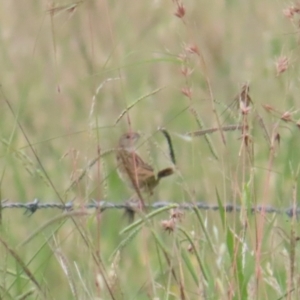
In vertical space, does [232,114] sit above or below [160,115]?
above

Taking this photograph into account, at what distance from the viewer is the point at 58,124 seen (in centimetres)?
455

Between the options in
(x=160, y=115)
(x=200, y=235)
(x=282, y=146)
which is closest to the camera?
(x=200, y=235)

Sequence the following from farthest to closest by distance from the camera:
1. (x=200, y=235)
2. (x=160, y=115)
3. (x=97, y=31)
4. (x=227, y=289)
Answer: (x=97, y=31) → (x=160, y=115) → (x=200, y=235) → (x=227, y=289)

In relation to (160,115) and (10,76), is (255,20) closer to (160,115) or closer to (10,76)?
(160,115)

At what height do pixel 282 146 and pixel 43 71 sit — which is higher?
pixel 43 71

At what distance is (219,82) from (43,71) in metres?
0.83

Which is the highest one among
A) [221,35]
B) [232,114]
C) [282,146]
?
[232,114]

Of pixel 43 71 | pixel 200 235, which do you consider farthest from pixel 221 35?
pixel 200 235

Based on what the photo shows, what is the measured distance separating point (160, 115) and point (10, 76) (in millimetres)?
689

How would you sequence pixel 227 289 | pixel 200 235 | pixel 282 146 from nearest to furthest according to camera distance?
1. pixel 227 289
2. pixel 200 235
3. pixel 282 146

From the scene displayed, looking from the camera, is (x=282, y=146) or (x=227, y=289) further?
(x=282, y=146)

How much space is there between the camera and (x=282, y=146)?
418 cm

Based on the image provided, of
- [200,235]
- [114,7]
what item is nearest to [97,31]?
[114,7]

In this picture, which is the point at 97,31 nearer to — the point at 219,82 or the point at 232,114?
the point at 219,82
